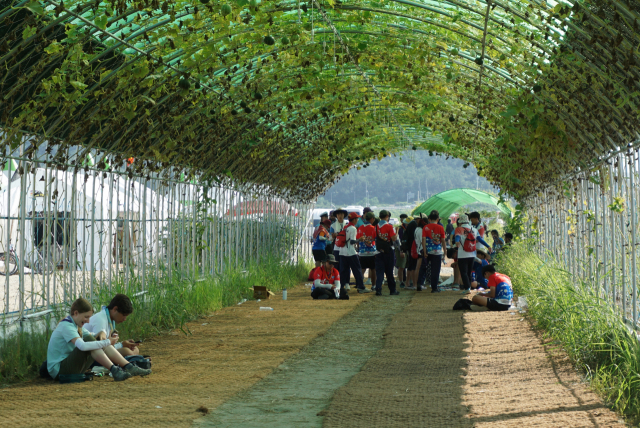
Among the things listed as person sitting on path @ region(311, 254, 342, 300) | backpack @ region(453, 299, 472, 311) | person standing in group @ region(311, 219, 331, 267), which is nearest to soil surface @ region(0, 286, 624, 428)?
backpack @ region(453, 299, 472, 311)

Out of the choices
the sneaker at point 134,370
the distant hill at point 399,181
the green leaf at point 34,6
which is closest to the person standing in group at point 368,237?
the sneaker at point 134,370

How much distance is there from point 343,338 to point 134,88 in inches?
158

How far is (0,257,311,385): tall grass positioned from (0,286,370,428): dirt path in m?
0.31

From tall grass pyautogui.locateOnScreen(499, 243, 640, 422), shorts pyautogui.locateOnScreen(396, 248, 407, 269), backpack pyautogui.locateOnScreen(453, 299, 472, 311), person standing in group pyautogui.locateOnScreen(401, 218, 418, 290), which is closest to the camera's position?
tall grass pyautogui.locateOnScreen(499, 243, 640, 422)

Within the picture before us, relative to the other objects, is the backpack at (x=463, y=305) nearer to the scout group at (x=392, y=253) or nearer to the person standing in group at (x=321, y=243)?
the scout group at (x=392, y=253)

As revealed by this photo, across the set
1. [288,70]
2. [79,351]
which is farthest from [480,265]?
[79,351]

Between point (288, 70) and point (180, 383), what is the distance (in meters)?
6.03

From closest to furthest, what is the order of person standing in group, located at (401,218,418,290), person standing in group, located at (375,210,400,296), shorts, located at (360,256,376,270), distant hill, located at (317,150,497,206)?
1. person standing in group, located at (375,210,400,296)
2. shorts, located at (360,256,376,270)
3. person standing in group, located at (401,218,418,290)
4. distant hill, located at (317,150,497,206)

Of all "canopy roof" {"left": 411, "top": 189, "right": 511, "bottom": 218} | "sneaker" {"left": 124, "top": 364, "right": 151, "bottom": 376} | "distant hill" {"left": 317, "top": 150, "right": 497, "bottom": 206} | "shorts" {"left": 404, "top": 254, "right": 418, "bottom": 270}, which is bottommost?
"sneaker" {"left": 124, "top": 364, "right": 151, "bottom": 376}

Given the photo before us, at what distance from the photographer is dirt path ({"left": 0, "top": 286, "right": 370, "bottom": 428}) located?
5.43m

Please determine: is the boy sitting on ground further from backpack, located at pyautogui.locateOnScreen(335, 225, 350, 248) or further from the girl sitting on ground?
the girl sitting on ground

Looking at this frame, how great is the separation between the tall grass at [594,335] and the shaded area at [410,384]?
1.09 m

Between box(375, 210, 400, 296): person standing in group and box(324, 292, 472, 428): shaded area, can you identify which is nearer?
box(324, 292, 472, 428): shaded area

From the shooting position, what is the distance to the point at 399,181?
123625mm
